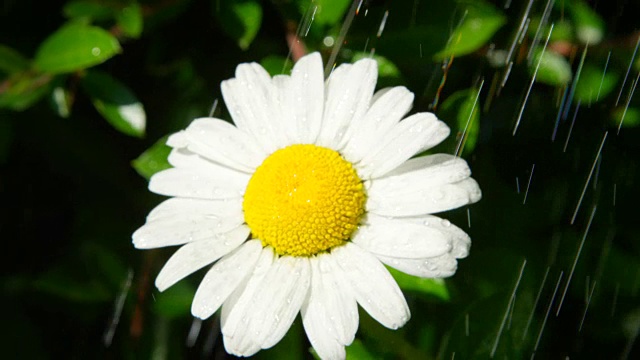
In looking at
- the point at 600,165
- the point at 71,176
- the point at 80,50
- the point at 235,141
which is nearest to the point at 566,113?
the point at 600,165

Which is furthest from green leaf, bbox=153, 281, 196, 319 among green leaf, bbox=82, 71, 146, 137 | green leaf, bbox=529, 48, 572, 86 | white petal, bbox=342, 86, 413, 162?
green leaf, bbox=529, 48, 572, 86

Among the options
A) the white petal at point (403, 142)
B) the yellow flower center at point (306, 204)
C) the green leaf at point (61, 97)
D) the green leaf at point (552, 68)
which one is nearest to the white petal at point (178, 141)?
the yellow flower center at point (306, 204)

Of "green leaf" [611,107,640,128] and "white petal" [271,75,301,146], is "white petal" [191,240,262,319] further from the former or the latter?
"green leaf" [611,107,640,128]

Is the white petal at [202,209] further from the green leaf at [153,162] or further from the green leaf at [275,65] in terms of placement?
the green leaf at [275,65]

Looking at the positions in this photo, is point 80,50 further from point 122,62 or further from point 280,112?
point 280,112

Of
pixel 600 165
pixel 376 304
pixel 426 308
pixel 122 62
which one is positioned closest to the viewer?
pixel 376 304
